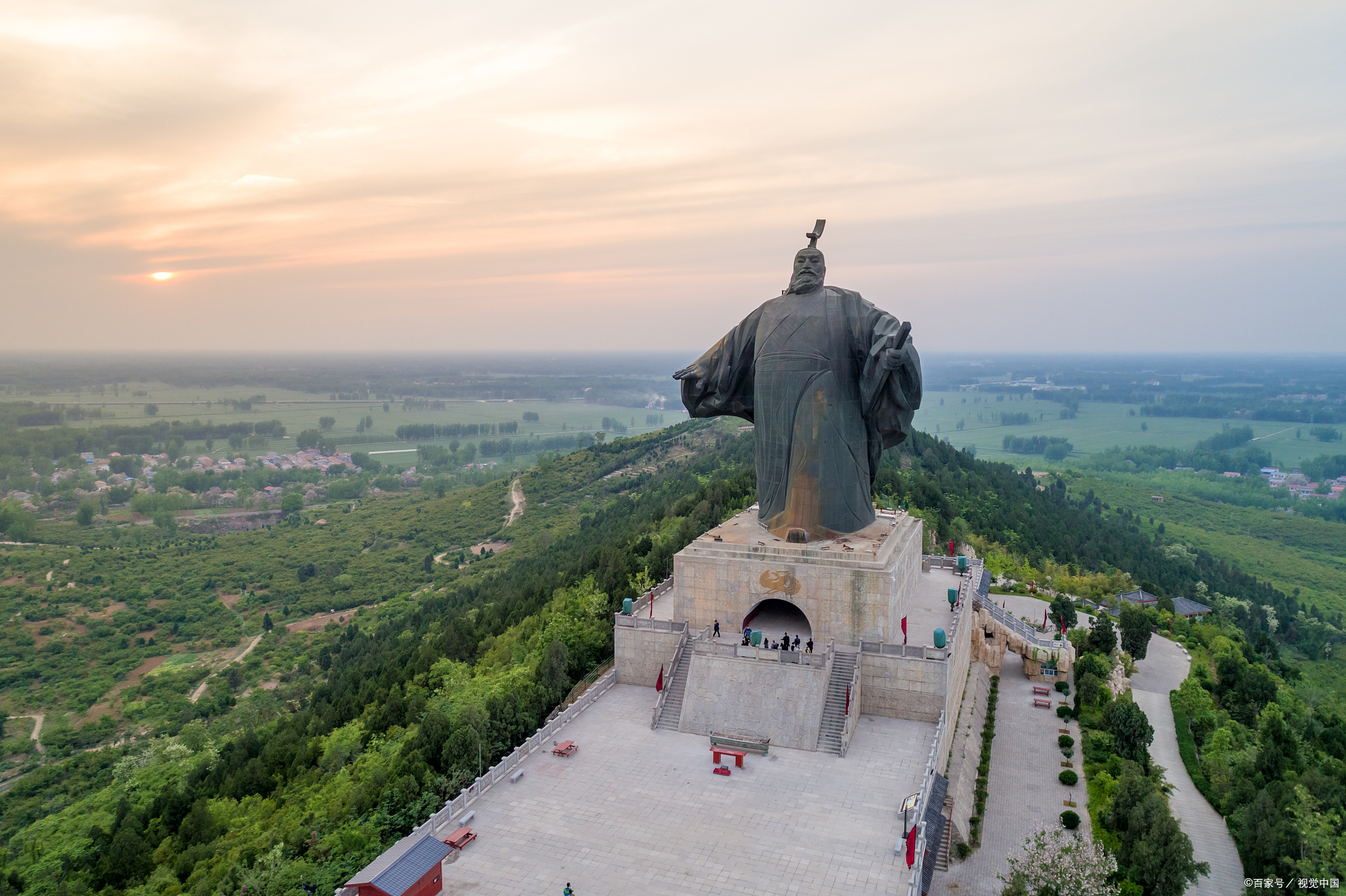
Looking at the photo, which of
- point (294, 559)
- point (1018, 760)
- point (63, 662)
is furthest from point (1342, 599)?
point (63, 662)

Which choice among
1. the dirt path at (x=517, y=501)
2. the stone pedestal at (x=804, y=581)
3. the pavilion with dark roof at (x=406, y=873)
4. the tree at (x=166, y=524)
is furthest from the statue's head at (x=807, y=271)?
the tree at (x=166, y=524)

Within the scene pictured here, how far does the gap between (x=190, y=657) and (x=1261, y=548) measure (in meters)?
88.0

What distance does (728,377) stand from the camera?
27719mm

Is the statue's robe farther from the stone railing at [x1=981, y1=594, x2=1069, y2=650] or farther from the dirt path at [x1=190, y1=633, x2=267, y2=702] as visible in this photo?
the dirt path at [x1=190, y1=633, x2=267, y2=702]

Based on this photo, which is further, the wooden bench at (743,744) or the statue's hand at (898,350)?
the statue's hand at (898,350)

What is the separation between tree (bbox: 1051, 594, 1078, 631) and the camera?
35.2 m

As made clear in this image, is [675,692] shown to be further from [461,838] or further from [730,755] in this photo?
[461,838]

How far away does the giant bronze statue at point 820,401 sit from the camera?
2527 centimetres

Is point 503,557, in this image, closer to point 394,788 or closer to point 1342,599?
point 394,788

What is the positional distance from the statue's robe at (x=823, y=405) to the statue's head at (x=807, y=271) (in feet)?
0.79

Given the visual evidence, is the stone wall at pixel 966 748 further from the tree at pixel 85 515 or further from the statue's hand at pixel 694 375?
the tree at pixel 85 515

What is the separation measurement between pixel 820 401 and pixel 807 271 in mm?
3935

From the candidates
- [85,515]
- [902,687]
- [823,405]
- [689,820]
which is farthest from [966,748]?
[85,515]

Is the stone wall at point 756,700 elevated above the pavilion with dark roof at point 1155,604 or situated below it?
above
